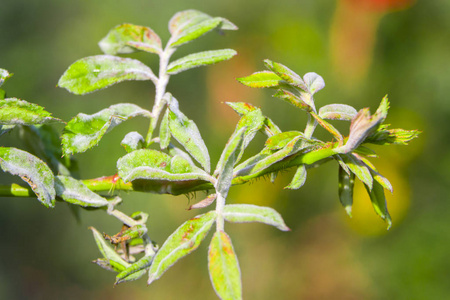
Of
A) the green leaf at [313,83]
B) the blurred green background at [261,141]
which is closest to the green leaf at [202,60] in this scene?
the green leaf at [313,83]

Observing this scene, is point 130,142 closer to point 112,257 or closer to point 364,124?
point 112,257

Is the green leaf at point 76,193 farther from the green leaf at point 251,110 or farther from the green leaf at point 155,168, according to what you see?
the green leaf at point 251,110

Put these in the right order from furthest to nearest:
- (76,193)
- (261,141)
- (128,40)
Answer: (261,141)
(128,40)
(76,193)

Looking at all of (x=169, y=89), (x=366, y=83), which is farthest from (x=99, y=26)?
(x=366, y=83)

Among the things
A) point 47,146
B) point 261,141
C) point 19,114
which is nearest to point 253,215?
point 19,114

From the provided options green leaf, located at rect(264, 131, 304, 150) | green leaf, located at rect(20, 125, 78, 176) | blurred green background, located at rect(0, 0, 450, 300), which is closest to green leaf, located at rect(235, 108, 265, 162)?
green leaf, located at rect(264, 131, 304, 150)
